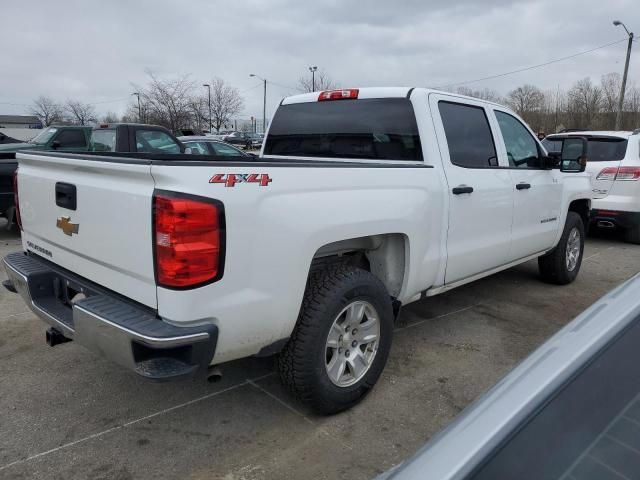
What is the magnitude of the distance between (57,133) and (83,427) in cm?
1067

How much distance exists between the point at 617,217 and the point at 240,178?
7.51 metres

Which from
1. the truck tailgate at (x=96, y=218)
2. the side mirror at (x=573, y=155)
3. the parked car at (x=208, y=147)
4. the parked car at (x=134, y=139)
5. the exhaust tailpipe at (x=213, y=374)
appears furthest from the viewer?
the parked car at (x=208, y=147)

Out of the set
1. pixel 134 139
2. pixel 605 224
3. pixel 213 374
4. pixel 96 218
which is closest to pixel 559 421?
pixel 213 374

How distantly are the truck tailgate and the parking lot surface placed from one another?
884mm

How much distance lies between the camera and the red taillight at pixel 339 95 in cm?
402

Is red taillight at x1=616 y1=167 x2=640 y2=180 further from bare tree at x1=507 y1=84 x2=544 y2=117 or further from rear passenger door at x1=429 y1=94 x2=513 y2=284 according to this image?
bare tree at x1=507 y1=84 x2=544 y2=117

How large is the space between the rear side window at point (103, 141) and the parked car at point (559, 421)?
983cm

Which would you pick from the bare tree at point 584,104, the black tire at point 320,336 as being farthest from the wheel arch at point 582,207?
the bare tree at point 584,104

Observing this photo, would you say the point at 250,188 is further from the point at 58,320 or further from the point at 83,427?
the point at 83,427

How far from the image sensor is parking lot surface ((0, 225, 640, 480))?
2.61 metres

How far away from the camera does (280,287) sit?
8.28 ft

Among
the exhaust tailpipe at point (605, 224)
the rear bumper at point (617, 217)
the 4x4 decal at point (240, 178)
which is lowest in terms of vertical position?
the exhaust tailpipe at point (605, 224)

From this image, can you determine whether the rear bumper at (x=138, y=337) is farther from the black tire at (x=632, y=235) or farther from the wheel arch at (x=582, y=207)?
the black tire at (x=632, y=235)

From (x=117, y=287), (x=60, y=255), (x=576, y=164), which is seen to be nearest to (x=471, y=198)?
(x=576, y=164)
